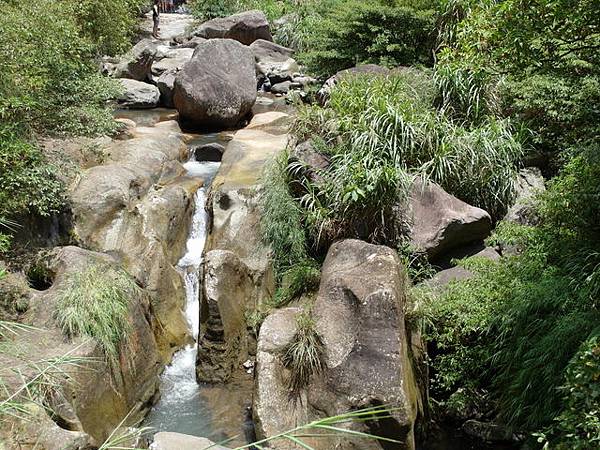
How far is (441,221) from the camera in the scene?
728 cm

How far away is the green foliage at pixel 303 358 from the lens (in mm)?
5789

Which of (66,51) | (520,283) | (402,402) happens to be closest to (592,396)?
(402,402)

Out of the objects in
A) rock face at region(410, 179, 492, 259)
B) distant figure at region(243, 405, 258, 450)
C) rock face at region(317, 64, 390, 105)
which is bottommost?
distant figure at region(243, 405, 258, 450)

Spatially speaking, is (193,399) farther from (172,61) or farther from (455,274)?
(172,61)

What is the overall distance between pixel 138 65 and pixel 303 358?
1314 cm

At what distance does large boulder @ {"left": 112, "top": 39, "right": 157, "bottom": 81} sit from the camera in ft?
54.0

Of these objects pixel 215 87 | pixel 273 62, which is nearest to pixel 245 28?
pixel 273 62

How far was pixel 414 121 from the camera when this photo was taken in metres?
8.07

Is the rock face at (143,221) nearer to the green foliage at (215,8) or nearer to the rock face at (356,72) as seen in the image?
the rock face at (356,72)

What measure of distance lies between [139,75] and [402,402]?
14.0 metres

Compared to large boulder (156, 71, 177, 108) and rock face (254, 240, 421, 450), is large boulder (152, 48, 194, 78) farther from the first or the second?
rock face (254, 240, 421, 450)

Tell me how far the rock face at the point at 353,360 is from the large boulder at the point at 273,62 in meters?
11.9

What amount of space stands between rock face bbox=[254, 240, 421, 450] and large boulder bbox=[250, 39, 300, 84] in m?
11.9

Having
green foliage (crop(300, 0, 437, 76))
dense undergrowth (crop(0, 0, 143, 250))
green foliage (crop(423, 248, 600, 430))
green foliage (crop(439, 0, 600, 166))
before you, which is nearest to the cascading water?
dense undergrowth (crop(0, 0, 143, 250))
